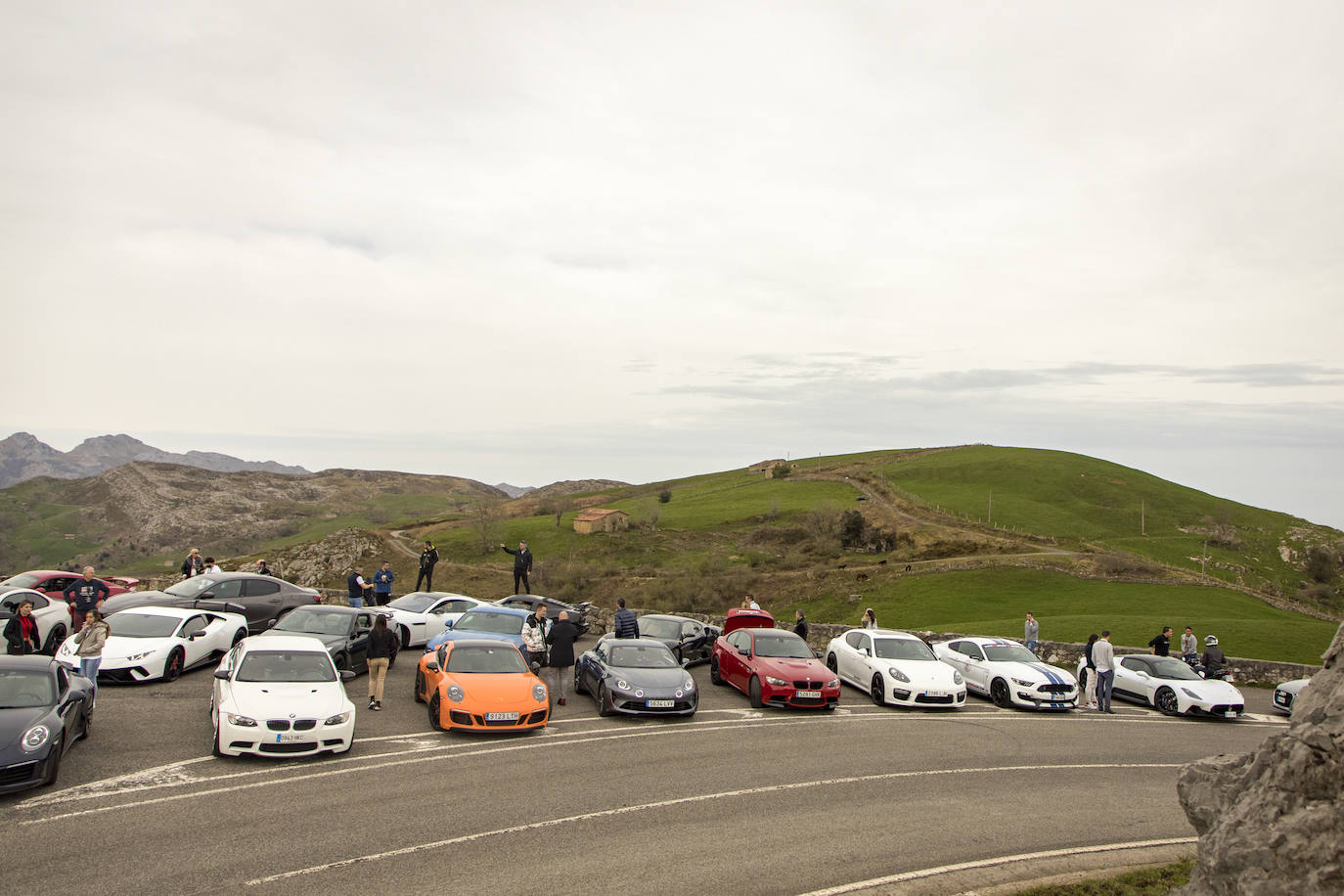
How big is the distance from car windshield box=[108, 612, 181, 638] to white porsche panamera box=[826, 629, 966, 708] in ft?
48.5

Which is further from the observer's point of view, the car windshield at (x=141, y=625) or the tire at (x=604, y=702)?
the car windshield at (x=141, y=625)

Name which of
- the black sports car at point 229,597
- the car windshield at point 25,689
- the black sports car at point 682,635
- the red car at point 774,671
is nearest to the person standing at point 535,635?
the black sports car at point 682,635

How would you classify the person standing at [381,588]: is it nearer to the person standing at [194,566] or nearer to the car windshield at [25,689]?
the person standing at [194,566]

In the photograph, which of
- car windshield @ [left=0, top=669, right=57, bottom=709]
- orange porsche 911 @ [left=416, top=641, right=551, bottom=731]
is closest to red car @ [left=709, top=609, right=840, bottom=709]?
orange porsche 911 @ [left=416, top=641, right=551, bottom=731]

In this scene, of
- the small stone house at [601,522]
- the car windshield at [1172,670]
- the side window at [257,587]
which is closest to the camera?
the car windshield at [1172,670]

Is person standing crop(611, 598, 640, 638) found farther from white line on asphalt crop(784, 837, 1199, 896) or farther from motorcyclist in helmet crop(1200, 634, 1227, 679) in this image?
motorcyclist in helmet crop(1200, 634, 1227, 679)

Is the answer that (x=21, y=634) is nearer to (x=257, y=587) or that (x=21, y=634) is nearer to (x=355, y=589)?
(x=257, y=587)

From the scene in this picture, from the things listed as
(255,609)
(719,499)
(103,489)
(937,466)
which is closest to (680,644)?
(255,609)

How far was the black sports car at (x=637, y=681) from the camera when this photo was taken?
571 inches

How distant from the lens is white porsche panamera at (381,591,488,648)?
22078 mm

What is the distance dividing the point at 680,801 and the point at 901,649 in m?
9.87

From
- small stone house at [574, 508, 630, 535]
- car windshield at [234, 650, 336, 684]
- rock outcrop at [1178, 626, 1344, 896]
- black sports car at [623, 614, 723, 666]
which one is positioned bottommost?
black sports car at [623, 614, 723, 666]

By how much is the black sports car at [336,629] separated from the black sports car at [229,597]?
3.92 m

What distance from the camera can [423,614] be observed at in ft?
74.5
